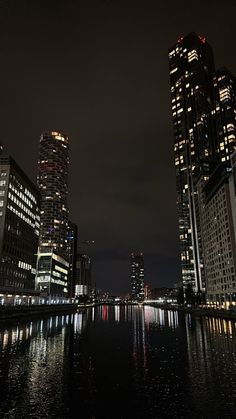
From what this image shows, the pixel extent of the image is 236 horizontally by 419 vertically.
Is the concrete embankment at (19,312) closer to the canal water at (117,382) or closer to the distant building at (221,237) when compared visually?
the canal water at (117,382)

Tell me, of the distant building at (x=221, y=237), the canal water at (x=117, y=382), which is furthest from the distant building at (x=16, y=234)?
the distant building at (x=221, y=237)

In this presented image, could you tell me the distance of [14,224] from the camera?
146125 millimetres

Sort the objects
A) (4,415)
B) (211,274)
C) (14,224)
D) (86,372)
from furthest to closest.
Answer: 1. (211,274)
2. (14,224)
3. (86,372)
4. (4,415)

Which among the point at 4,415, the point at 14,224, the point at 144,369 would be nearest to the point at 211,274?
the point at 14,224

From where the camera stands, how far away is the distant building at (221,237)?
14875 centimetres

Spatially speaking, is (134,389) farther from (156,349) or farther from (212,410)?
(156,349)

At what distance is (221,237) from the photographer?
541ft

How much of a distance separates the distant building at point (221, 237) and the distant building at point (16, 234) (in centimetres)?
9708

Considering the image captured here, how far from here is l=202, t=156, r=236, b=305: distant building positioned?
149 metres

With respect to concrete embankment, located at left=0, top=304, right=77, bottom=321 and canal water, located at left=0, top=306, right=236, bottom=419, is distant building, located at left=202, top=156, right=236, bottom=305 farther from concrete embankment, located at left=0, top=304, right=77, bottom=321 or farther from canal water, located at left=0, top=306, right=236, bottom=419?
canal water, located at left=0, top=306, right=236, bottom=419

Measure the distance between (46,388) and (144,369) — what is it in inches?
423

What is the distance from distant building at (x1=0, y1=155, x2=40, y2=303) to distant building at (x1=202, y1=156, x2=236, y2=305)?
97.1 m

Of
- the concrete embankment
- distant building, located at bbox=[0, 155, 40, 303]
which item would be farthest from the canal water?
distant building, located at bbox=[0, 155, 40, 303]

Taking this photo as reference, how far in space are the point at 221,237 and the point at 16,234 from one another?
333 feet
